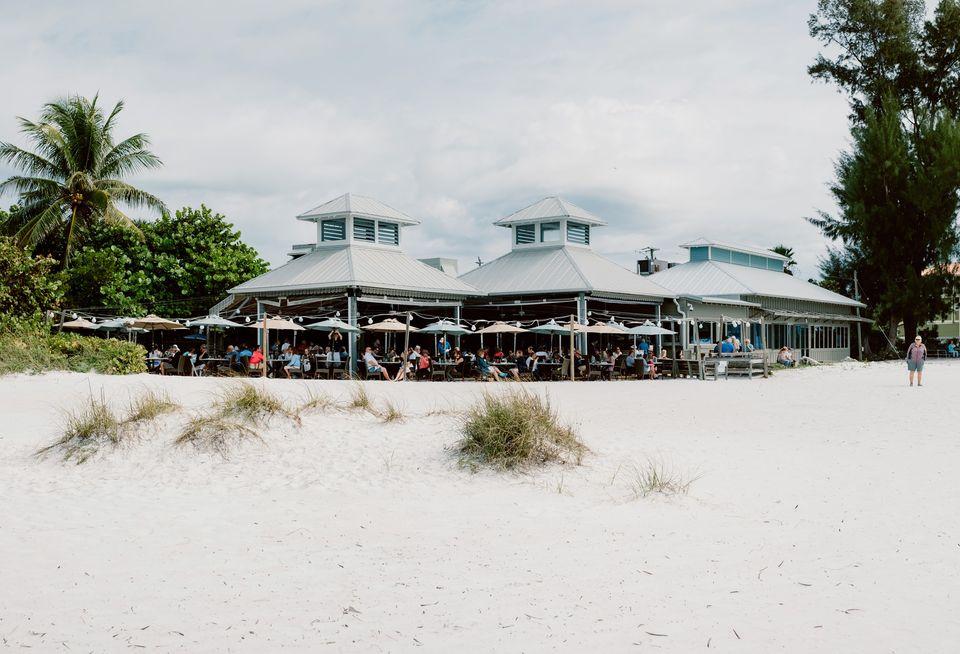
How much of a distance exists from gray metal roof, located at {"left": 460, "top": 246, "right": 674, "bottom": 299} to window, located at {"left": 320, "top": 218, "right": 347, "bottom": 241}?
4.69 m

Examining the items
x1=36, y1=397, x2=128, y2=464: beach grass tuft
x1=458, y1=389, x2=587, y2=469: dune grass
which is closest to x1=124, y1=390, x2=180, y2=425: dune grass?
x1=36, y1=397, x2=128, y2=464: beach grass tuft

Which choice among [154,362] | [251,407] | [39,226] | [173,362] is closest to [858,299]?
[173,362]

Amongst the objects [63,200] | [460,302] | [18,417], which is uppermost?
[63,200]

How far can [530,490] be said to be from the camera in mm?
8648

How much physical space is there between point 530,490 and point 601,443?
2127 millimetres

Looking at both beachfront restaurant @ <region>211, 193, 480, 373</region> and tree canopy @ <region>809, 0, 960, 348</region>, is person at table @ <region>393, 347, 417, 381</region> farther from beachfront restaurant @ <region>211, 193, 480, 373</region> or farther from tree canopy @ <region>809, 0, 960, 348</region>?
tree canopy @ <region>809, 0, 960, 348</region>

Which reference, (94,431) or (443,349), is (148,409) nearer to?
(94,431)

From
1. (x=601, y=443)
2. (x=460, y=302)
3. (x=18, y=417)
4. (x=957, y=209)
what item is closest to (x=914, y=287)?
(x=957, y=209)

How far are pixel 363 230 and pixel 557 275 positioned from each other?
659cm

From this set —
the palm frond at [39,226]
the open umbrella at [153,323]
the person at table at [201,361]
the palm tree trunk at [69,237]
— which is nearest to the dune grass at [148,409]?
the person at table at [201,361]

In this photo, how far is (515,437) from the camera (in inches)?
370

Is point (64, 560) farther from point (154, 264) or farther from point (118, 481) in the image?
point (154, 264)

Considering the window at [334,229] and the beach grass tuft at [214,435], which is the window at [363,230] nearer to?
the window at [334,229]

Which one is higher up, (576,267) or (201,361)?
(576,267)
